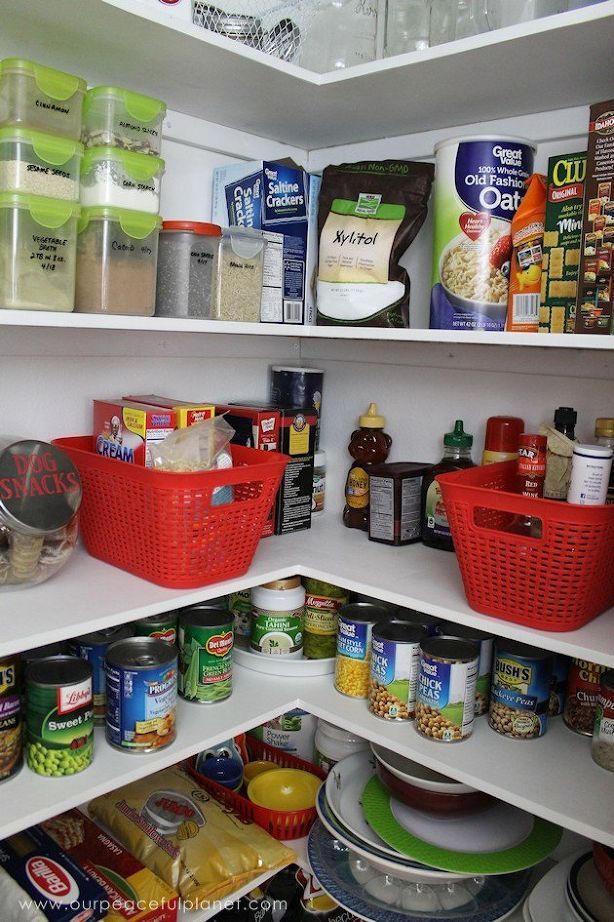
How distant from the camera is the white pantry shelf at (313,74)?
1094 mm

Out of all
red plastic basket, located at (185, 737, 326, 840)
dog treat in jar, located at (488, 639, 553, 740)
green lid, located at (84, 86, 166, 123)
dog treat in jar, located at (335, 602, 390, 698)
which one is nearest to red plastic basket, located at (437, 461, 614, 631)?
dog treat in jar, located at (488, 639, 553, 740)

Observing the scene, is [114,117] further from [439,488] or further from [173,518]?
[439,488]

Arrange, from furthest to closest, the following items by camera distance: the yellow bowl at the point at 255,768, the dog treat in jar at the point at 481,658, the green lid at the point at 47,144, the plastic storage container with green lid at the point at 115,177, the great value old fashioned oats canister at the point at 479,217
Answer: the yellow bowl at the point at 255,768, the dog treat in jar at the point at 481,658, the great value old fashioned oats canister at the point at 479,217, the plastic storage container with green lid at the point at 115,177, the green lid at the point at 47,144

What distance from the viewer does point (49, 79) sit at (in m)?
1.07

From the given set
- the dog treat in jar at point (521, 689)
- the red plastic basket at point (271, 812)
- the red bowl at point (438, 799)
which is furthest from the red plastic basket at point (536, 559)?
the red plastic basket at point (271, 812)

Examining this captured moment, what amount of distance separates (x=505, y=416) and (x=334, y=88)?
660 mm

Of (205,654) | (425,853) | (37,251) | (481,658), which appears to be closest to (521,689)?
(481,658)

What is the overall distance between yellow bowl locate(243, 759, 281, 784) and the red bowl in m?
0.32

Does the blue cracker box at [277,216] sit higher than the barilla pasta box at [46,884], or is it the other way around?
the blue cracker box at [277,216]

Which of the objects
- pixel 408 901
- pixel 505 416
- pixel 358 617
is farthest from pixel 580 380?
pixel 408 901

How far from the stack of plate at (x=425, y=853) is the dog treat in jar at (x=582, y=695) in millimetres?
189

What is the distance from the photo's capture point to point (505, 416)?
1.51 m

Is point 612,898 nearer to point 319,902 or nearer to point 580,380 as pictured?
point 319,902

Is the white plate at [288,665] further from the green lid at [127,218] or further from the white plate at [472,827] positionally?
the green lid at [127,218]
